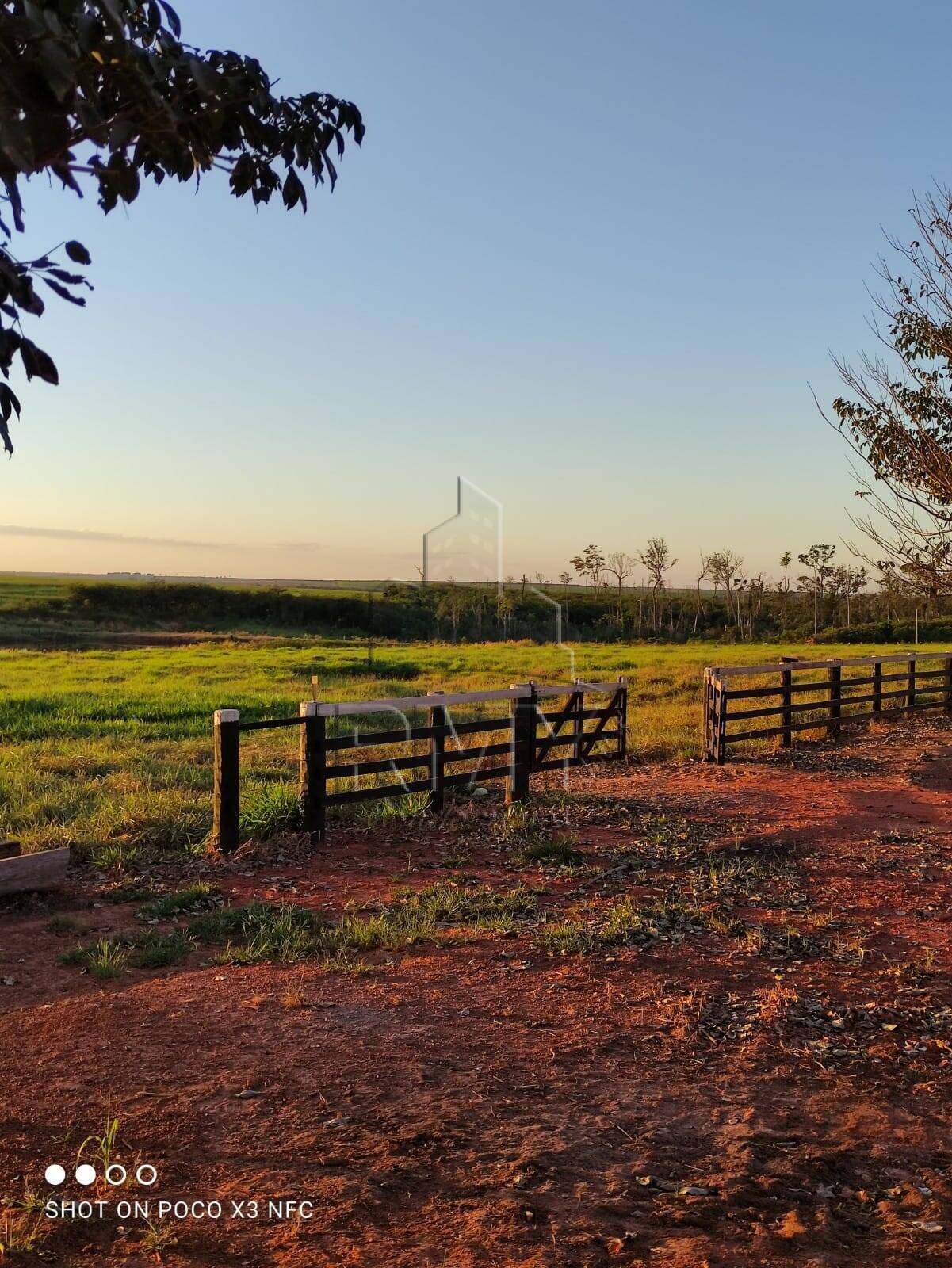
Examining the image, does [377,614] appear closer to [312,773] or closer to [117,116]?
[312,773]

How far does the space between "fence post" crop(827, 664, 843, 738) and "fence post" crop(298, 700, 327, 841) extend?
1033 centimetres

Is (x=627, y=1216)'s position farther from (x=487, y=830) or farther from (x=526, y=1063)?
(x=487, y=830)

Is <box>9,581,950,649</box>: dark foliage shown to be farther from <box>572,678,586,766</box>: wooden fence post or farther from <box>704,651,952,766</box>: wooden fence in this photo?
<box>572,678,586,766</box>: wooden fence post

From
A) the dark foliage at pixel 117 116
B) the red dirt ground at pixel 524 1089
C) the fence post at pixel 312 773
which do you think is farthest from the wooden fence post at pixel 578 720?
the dark foliage at pixel 117 116

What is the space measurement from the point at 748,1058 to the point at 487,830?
5.59m

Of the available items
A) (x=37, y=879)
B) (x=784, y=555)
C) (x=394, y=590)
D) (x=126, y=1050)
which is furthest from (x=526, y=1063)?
(x=784, y=555)

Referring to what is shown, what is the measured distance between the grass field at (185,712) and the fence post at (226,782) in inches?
16.0

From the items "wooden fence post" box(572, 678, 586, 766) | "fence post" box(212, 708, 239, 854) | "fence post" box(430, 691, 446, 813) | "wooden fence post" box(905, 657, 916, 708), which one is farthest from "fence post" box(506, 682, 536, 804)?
"wooden fence post" box(905, 657, 916, 708)

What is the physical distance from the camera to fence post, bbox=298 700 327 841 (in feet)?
32.3

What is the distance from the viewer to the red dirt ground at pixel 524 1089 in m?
3.46

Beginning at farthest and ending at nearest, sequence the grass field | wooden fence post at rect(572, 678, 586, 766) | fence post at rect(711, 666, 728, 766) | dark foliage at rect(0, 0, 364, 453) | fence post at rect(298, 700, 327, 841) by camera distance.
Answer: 1. fence post at rect(711, 666, 728, 766)
2. wooden fence post at rect(572, 678, 586, 766)
3. the grass field
4. fence post at rect(298, 700, 327, 841)
5. dark foliage at rect(0, 0, 364, 453)

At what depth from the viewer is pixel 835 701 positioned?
667 inches

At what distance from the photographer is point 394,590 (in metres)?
15.6

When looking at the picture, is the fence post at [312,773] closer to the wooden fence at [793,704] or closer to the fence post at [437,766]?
the fence post at [437,766]
